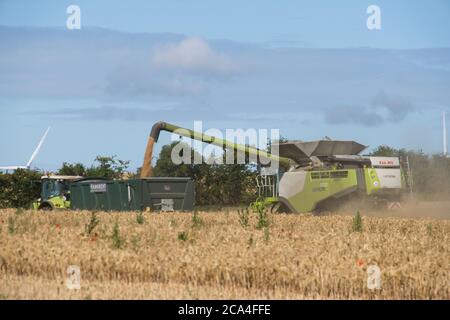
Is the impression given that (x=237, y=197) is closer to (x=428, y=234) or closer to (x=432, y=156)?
(x=432, y=156)

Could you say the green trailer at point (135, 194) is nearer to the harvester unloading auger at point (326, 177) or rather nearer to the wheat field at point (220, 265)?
the harvester unloading auger at point (326, 177)

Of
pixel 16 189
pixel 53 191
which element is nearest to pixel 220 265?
pixel 53 191

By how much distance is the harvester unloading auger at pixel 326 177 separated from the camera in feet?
75.7

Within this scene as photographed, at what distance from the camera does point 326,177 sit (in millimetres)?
23500

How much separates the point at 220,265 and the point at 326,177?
12.7 meters

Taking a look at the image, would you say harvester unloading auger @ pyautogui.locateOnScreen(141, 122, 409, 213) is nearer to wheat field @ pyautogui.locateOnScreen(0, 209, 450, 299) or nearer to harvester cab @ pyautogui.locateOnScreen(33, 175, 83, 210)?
harvester cab @ pyautogui.locateOnScreen(33, 175, 83, 210)

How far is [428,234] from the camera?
16.5 meters

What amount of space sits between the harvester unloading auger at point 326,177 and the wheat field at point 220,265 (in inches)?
317

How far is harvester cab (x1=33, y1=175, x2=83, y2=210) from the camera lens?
86.6 feet

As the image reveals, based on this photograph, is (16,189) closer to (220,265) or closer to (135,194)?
(135,194)

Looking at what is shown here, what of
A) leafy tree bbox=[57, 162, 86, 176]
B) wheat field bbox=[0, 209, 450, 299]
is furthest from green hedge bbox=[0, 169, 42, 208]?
wheat field bbox=[0, 209, 450, 299]

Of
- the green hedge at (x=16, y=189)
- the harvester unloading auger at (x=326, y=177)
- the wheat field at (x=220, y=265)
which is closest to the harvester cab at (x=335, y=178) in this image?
the harvester unloading auger at (x=326, y=177)
